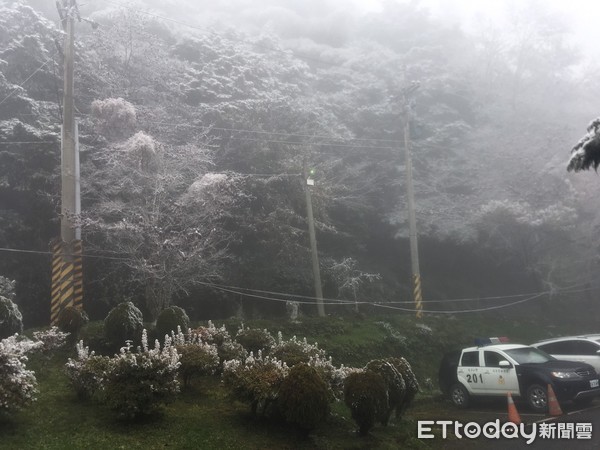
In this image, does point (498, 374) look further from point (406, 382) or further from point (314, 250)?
point (314, 250)

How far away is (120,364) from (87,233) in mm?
11310

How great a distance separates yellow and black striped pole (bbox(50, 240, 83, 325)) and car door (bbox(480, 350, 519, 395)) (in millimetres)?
11448

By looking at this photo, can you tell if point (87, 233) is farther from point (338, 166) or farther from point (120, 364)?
point (338, 166)

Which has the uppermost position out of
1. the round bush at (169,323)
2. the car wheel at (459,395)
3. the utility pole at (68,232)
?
the utility pole at (68,232)

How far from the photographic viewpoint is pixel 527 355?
39.1 feet

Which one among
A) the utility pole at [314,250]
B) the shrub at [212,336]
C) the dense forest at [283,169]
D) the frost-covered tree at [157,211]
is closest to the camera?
the shrub at [212,336]

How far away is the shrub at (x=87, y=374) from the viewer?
27.4 ft

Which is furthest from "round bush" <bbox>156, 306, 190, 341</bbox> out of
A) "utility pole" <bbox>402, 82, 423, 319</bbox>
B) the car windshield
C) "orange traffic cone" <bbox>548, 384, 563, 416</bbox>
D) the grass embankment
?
"utility pole" <bbox>402, 82, 423, 319</bbox>

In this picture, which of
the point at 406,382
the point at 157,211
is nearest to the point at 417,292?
the point at 406,382

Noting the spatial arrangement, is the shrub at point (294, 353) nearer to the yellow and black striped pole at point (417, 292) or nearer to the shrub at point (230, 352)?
the shrub at point (230, 352)

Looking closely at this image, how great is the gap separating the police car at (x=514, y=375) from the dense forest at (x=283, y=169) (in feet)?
26.4

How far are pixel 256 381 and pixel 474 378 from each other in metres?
6.90

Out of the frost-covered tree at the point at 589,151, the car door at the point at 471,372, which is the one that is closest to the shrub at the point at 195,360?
the car door at the point at 471,372

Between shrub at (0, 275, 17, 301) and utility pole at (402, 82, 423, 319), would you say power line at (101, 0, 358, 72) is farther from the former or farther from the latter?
shrub at (0, 275, 17, 301)
